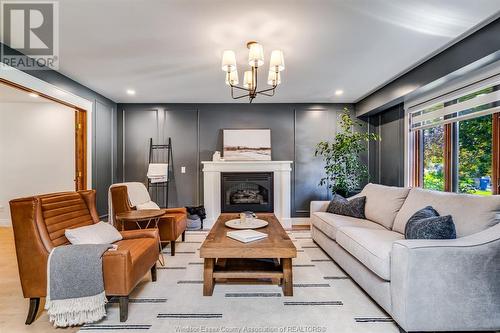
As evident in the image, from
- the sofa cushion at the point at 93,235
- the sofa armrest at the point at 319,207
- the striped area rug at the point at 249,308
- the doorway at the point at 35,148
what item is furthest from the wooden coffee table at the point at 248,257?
the doorway at the point at 35,148

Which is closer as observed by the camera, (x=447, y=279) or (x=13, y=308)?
(x=447, y=279)

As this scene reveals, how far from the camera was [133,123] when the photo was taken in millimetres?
5309

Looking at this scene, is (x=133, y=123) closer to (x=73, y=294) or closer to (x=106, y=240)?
(x=106, y=240)

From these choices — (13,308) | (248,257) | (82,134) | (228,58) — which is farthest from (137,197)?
(228,58)

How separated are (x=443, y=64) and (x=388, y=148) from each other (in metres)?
2.14

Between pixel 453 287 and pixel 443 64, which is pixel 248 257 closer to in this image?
pixel 453 287

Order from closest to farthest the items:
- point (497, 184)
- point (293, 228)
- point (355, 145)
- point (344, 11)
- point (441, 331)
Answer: point (441, 331)
point (344, 11)
point (497, 184)
point (355, 145)
point (293, 228)

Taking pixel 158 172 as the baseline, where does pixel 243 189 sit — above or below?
below

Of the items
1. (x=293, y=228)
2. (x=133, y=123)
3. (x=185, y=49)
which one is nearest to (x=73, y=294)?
(x=185, y=49)

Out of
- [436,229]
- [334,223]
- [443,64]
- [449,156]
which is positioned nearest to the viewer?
[436,229]

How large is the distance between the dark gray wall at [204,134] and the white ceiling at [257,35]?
55.9 inches

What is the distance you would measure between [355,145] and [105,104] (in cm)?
456

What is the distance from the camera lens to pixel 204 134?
17.5ft

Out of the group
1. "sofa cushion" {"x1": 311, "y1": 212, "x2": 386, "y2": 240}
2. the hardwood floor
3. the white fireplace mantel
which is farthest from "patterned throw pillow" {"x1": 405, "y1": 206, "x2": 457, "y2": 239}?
the white fireplace mantel
